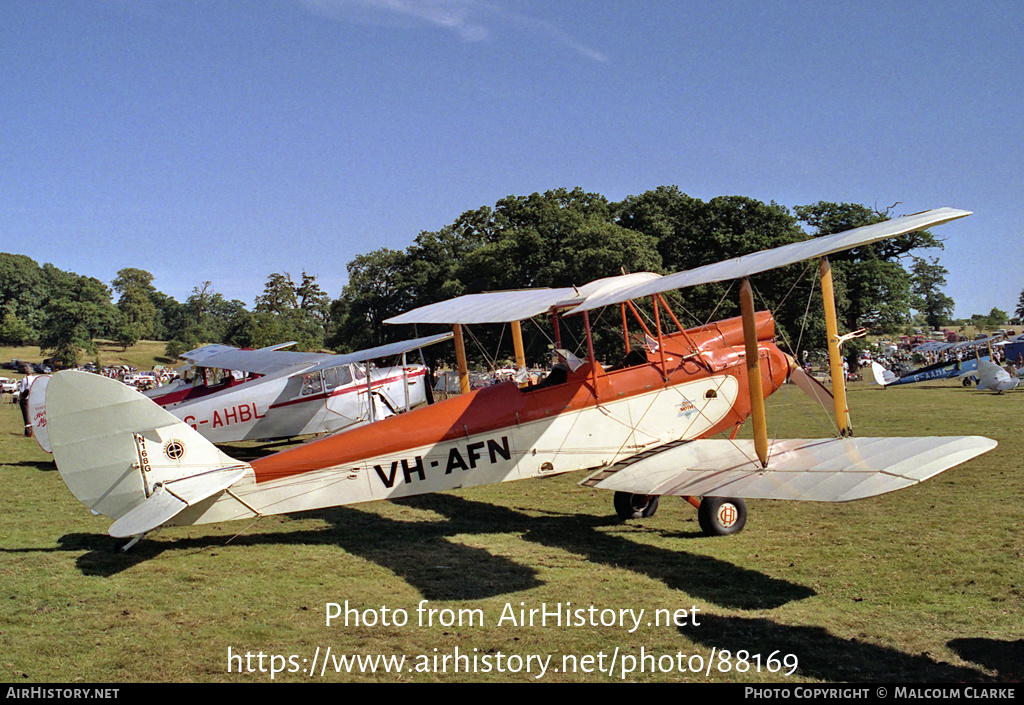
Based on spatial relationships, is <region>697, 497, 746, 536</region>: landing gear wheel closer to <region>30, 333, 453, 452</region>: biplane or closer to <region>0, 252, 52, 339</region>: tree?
<region>30, 333, 453, 452</region>: biplane

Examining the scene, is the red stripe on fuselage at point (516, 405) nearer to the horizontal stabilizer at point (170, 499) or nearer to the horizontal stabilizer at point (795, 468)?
the horizontal stabilizer at point (170, 499)

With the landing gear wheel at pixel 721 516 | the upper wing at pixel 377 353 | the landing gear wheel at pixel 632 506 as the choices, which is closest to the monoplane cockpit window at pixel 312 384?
the upper wing at pixel 377 353

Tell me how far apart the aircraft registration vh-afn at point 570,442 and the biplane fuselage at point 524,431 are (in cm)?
2

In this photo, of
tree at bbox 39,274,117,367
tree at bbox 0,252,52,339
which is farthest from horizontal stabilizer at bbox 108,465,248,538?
tree at bbox 0,252,52,339

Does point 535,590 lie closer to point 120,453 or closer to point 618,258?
point 120,453

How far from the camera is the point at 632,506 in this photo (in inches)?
327

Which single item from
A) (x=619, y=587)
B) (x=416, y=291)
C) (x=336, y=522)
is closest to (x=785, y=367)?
(x=619, y=587)

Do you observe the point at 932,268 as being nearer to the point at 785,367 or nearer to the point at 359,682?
the point at 785,367

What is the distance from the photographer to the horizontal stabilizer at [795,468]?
5.23 m

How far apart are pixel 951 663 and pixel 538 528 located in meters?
4.65

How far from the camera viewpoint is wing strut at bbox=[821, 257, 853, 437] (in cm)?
629

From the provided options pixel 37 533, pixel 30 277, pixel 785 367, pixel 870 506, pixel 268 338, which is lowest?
pixel 870 506

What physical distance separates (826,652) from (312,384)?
1216 centimetres

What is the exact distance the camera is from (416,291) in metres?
46.7
